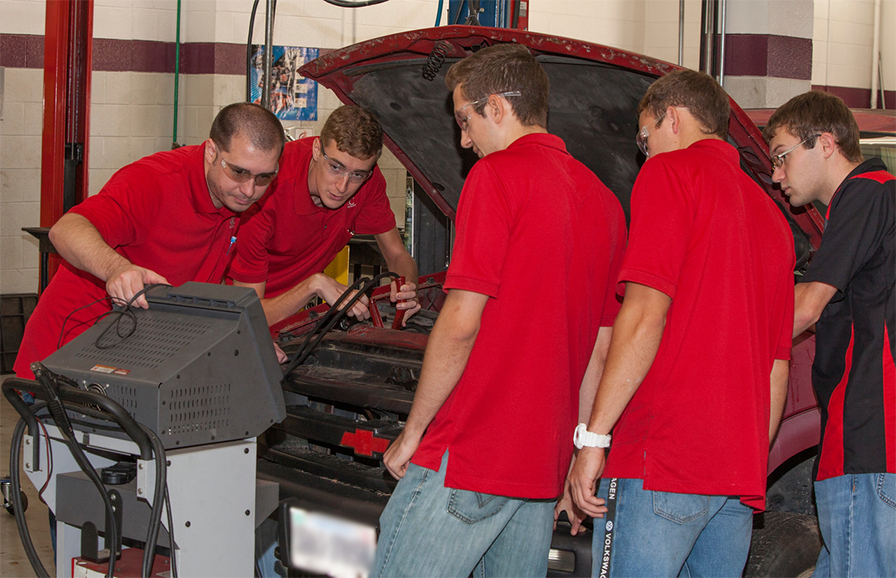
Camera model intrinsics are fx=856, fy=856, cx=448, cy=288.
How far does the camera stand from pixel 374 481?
95.3 inches

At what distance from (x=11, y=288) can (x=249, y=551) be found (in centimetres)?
579

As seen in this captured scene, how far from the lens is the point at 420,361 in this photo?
261 cm

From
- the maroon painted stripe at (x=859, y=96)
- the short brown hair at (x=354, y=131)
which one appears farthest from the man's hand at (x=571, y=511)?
the maroon painted stripe at (x=859, y=96)

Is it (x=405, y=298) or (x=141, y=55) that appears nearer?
(x=405, y=298)

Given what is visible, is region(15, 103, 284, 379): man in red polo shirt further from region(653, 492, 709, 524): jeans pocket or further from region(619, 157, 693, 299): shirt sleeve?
region(653, 492, 709, 524): jeans pocket

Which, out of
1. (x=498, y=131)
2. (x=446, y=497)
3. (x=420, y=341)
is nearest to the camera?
(x=446, y=497)

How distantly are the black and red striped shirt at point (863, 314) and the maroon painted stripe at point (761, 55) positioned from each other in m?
5.57

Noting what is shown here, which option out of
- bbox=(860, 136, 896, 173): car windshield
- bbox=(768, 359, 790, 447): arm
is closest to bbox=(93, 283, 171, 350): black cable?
bbox=(768, 359, 790, 447): arm

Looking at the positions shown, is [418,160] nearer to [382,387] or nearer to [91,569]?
[382,387]

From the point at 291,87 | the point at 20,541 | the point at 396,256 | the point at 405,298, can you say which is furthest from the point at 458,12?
the point at 291,87

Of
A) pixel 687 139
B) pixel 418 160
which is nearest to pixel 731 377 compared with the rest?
pixel 687 139

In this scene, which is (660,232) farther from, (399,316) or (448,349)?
(399,316)

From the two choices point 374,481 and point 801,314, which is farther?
point 374,481

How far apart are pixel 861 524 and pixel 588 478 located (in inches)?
31.2
